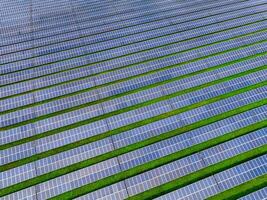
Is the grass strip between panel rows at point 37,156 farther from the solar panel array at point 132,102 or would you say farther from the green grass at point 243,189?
the green grass at point 243,189

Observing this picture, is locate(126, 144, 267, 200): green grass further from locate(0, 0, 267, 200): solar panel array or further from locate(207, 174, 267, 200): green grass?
locate(207, 174, 267, 200): green grass

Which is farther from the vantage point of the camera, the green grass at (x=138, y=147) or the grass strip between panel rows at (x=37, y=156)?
the grass strip between panel rows at (x=37, y=156)

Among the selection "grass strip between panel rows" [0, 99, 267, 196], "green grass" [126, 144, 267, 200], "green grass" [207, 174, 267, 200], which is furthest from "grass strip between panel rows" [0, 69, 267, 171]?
"green grass" [207, 174, 267, 200]

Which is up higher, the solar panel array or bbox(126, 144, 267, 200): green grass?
the solar panel array

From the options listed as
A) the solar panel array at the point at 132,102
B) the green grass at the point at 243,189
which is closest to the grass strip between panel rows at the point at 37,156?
the solar panel array at the point at 132,102

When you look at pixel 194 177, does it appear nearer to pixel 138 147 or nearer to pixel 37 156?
pixel 138 147
